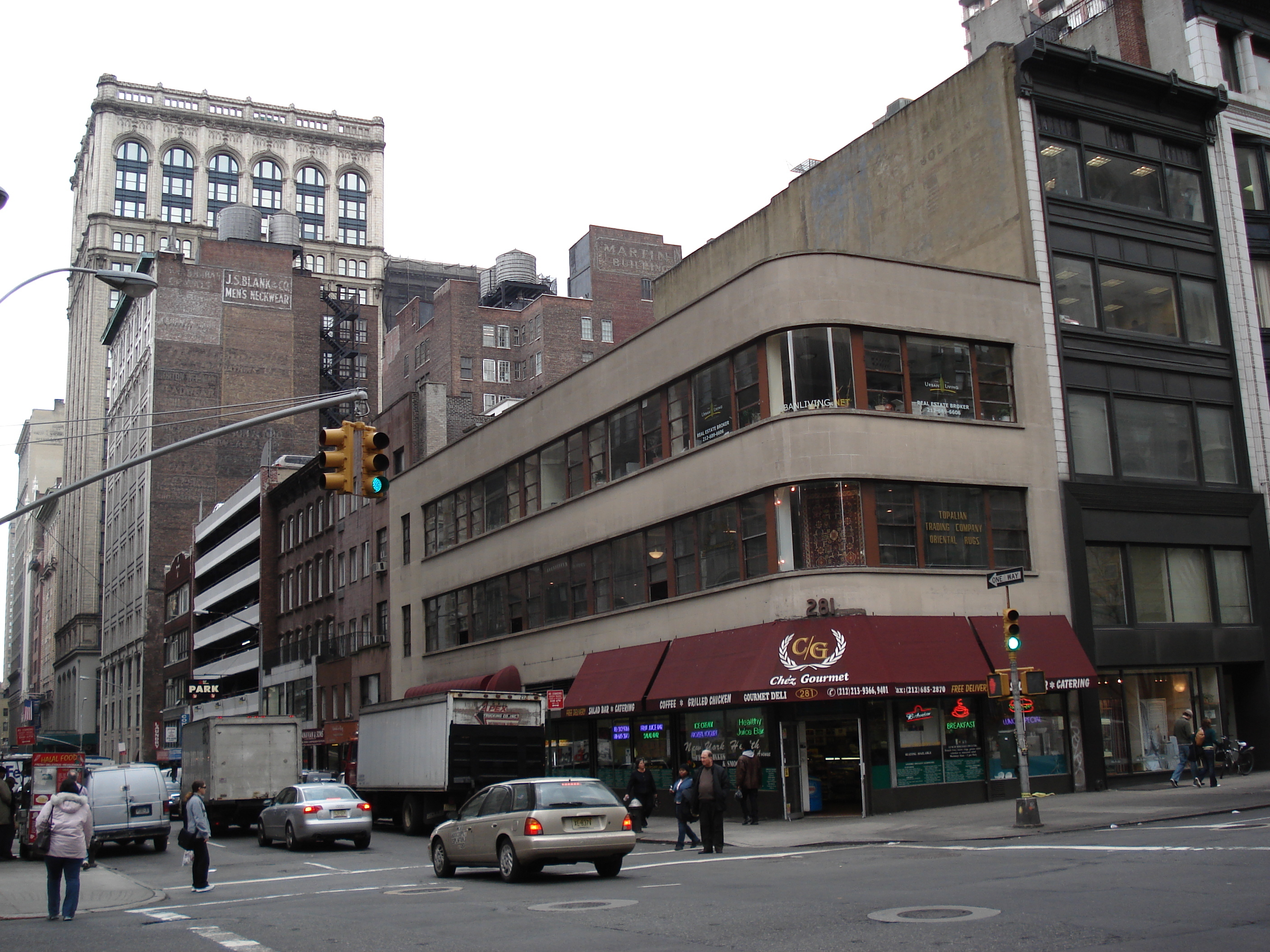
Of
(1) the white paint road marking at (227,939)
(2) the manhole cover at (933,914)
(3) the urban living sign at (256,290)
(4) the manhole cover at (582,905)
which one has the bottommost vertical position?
(4) the manhole cover at (582,905)

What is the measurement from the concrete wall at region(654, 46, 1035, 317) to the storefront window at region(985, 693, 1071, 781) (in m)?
10.9

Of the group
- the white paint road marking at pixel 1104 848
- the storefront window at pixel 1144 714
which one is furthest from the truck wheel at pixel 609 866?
the storefront window at pixel 1144 714

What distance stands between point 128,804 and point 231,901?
497 inches

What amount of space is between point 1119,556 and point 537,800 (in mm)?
19538

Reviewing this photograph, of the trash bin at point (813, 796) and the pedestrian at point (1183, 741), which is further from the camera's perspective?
the pedestrian at point (1183, 741)

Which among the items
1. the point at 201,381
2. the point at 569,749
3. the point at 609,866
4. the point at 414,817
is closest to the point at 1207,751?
the point at 609,866

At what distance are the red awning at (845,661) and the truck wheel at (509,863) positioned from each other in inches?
371

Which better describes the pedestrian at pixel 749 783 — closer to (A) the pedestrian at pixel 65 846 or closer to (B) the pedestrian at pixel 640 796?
(B) the pedestrian at pixel 640 796

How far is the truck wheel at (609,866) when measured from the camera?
17484mm

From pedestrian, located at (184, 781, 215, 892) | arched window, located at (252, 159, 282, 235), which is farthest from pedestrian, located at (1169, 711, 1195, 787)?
arched window, located at (252, 159, 282, 235)

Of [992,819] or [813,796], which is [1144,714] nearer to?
[813,796]

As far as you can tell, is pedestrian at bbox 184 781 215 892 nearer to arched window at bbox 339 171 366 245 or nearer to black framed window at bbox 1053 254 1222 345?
black framed window at bbox 1053 254 1222 345

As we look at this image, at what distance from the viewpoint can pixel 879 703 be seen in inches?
1045

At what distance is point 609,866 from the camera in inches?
691
